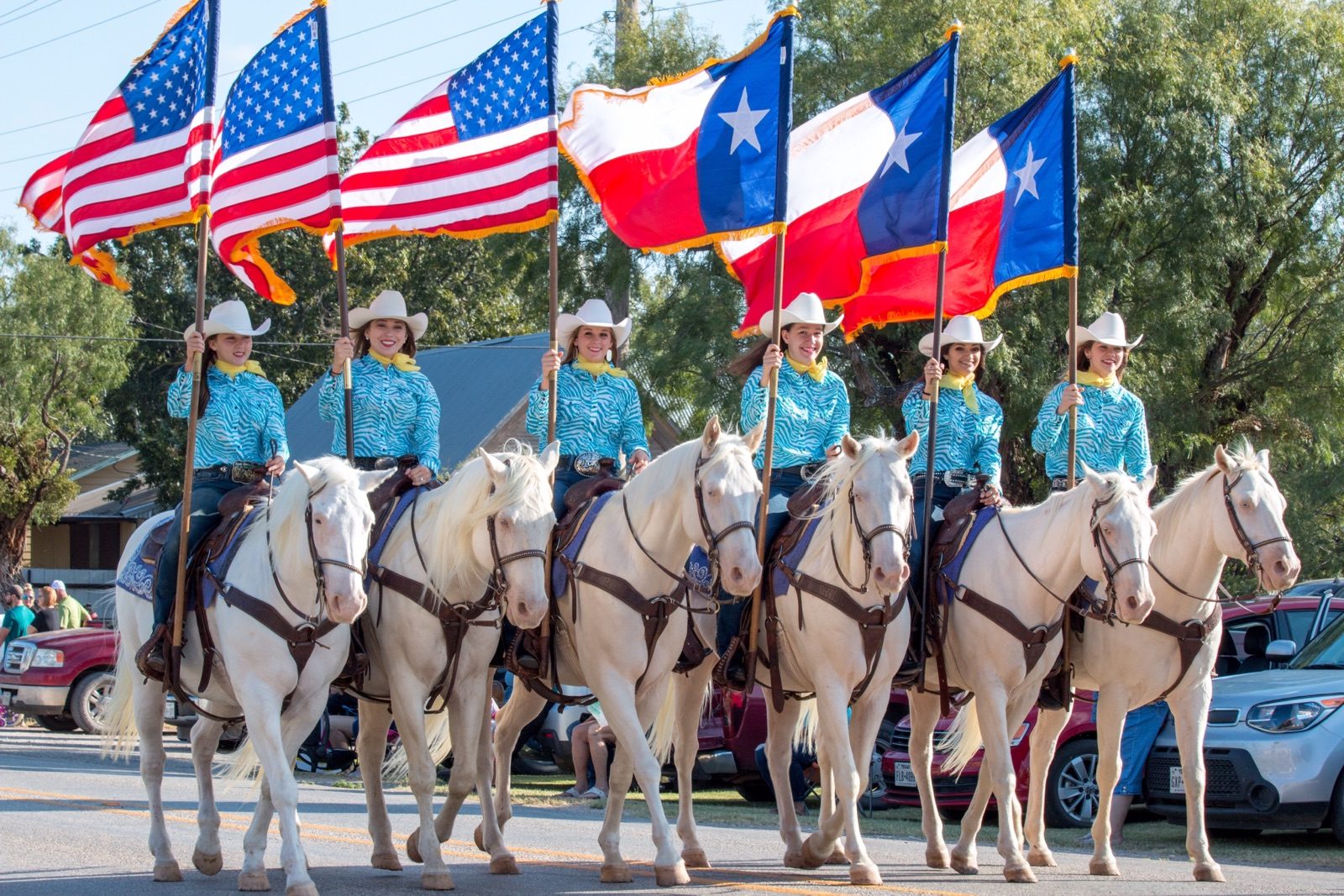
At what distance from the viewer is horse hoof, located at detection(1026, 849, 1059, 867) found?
32.9ft

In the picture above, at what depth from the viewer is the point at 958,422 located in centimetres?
1078

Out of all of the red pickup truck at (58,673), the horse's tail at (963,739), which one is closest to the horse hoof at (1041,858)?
the horse's tail at (963,739)

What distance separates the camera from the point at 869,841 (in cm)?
1174

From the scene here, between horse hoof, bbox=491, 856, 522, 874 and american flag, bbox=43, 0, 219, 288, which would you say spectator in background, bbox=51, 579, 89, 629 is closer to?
american flag, bbox=43, 0, 219, 288

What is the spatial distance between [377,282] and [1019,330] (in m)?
22.7

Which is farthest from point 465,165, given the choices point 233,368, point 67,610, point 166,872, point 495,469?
point 67,610

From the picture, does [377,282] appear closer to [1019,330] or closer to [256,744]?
[1019,330]

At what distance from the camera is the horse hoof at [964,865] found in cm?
984

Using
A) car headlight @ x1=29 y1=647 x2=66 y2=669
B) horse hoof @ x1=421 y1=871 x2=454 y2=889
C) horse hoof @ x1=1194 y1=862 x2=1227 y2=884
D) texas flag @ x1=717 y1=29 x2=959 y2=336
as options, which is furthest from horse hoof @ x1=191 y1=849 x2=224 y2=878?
car headlight @ x1=29 y1=647 x2=66 y2=669

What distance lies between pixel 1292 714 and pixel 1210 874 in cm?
253

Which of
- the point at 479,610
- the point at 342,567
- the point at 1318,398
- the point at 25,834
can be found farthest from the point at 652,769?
the point at 1318,398

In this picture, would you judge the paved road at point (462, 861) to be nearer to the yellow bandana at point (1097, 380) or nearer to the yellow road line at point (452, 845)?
the yellow road line at point (452, 845)

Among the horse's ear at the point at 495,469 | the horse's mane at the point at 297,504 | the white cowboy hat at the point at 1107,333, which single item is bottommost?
the horse's mane at the point at 297,504

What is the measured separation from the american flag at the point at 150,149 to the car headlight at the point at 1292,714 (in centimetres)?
803
